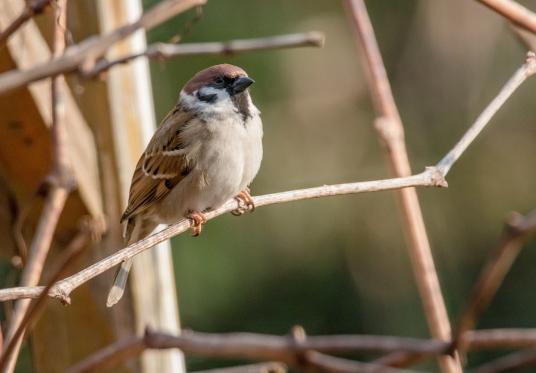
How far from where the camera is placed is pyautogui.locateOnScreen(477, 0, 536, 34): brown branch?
102 cm

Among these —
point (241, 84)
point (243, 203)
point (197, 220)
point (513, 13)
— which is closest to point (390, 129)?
point (513, 13)

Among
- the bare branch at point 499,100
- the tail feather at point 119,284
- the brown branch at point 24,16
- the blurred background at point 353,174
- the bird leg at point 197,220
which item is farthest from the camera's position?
the blurred background at point 353,174

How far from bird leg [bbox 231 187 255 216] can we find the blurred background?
3.20 m

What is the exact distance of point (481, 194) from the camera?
262 inches

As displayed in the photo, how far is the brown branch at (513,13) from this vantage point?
1.02 m

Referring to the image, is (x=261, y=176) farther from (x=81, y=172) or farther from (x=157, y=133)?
(x=81, y=172)

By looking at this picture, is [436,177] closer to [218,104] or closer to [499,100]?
[499,100]

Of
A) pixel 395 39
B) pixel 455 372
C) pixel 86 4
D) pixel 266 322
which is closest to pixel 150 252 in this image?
pixel 86 4

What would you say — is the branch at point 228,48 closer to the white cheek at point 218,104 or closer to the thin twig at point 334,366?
the thin twig at point 334,366

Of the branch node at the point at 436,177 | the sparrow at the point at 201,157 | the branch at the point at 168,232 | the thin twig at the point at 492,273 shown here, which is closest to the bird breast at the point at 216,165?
the sparrow at the point at 201,157

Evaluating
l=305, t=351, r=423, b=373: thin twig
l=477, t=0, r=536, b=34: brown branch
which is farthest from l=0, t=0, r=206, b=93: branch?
l=477, t=0, r=536, b=34: brown branch

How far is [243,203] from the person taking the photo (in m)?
2.20

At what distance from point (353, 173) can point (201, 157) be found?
4361 mm

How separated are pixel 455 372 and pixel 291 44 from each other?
20.1 inches
